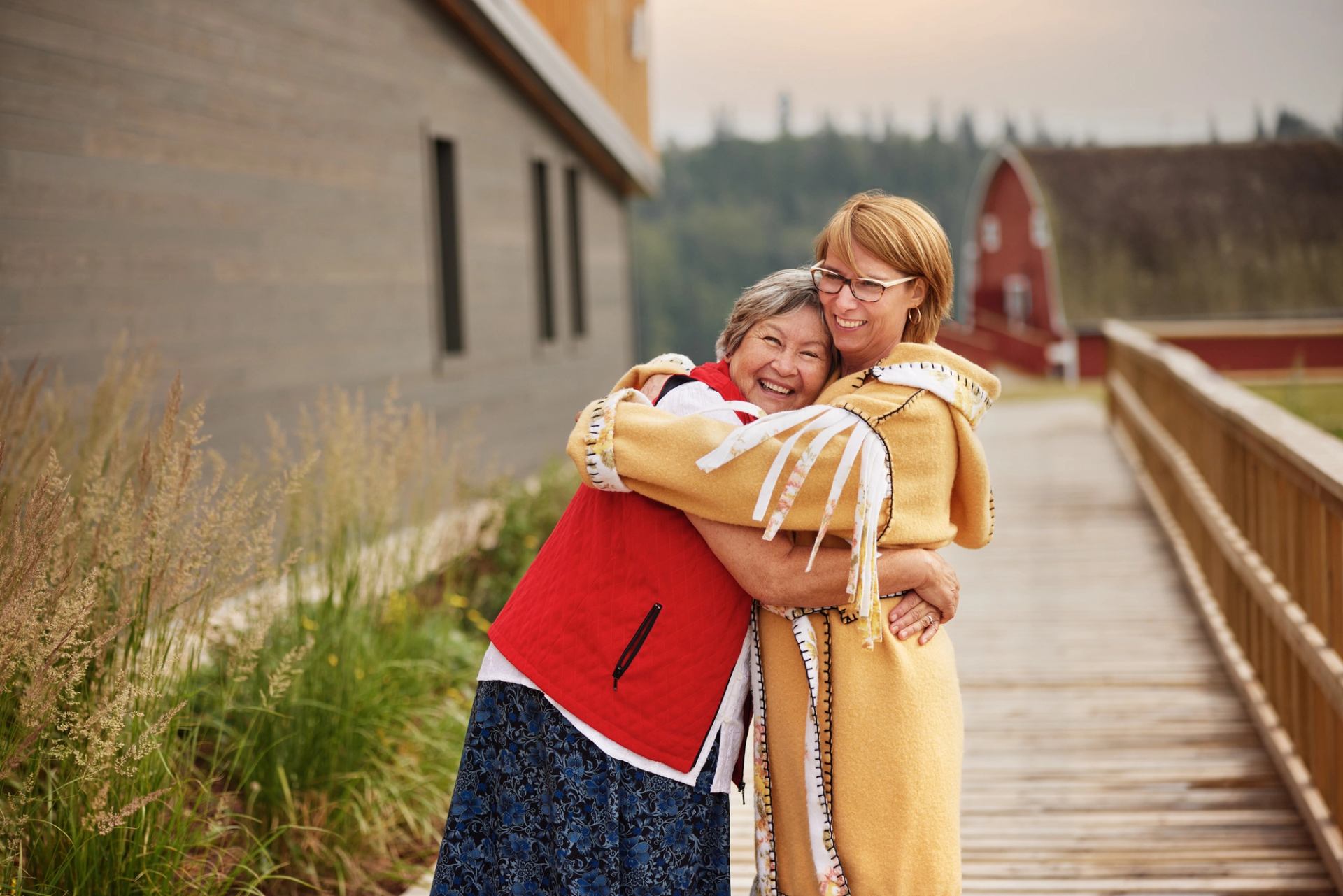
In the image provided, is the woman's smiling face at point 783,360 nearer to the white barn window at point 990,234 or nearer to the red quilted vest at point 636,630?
the red quilted vest at point 636,630

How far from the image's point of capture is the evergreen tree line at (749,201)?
6134cm

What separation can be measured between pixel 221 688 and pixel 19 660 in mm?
814

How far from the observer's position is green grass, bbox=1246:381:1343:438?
32.2ft

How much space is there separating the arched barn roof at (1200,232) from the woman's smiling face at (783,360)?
2800 cm

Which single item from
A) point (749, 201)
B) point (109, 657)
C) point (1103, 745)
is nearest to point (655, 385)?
point (109, 657)

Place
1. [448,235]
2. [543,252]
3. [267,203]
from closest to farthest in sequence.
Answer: [267,203]
[448,235]
[543,252]

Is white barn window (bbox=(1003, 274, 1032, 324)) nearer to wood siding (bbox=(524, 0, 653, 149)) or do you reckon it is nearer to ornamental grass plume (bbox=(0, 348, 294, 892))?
wood siding (bbox=(524, 0, 653, 149))

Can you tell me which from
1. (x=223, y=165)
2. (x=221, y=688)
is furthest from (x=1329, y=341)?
(x=221, y=688)

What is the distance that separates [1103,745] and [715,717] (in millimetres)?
2796

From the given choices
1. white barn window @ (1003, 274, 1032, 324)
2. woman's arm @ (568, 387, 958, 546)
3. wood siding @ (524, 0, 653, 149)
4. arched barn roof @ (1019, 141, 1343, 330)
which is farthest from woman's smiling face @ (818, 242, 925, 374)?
white barn window @ (1003, 274, 1032, 324)

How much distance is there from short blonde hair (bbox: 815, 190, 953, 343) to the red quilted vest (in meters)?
0.32

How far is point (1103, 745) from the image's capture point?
4516 mm

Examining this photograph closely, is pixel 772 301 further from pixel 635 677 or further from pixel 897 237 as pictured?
pixel 635 677

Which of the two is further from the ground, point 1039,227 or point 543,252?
point 1039,227
